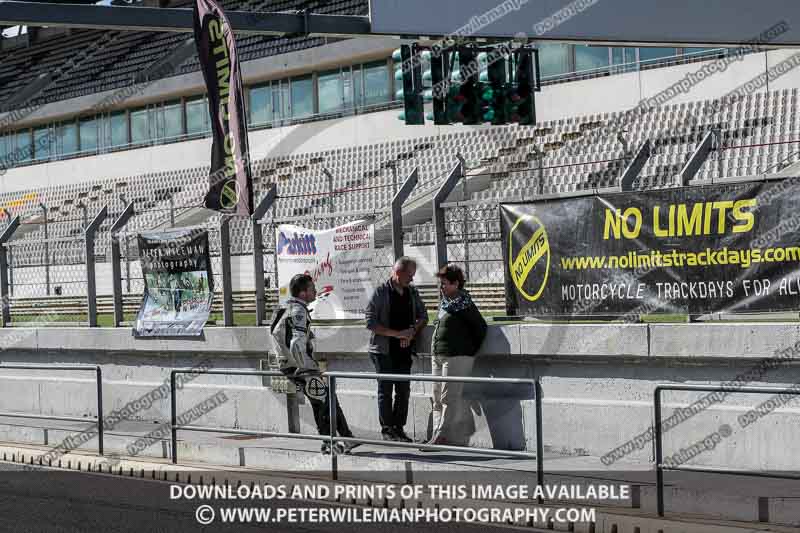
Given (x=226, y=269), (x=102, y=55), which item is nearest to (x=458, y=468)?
(x=226, y=269)

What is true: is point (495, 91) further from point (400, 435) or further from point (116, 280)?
point (400, 435)

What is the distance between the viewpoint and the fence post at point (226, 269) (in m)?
14.2

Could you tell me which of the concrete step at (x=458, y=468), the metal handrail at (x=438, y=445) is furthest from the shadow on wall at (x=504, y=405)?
the concrete step at (x=458, y=468)

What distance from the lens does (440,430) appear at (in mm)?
10359

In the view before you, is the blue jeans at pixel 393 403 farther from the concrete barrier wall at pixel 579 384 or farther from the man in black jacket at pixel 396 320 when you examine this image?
the man in black jacket at pixel 396 320

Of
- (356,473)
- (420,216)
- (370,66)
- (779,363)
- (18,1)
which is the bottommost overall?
(356,473)

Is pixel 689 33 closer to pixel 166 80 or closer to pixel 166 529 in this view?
pixel 166 529

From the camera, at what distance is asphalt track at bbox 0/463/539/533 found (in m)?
8.38

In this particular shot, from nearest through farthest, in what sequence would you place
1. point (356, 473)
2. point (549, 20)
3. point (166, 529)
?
point (166, 529) < point (356, 473) < point (549, 20)

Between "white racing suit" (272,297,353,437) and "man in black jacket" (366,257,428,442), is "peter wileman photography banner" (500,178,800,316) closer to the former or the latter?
"man in black jacket" (366,257,428,442)

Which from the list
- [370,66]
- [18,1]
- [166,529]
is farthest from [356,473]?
[370,66]

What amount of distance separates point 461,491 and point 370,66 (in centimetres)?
3106

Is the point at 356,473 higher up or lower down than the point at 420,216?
lower down

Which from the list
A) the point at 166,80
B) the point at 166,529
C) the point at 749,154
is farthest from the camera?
the point at 166,80
